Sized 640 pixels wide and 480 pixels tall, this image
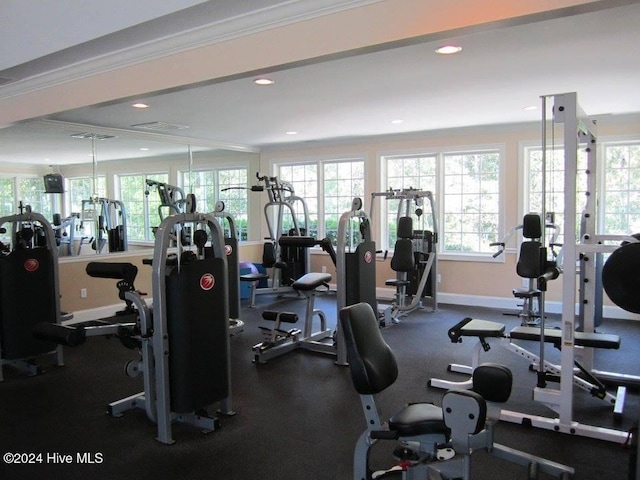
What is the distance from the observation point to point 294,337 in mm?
4582

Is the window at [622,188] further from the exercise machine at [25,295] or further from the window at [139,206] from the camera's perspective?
the exercise machine at [25,295]

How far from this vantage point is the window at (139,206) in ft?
21.5

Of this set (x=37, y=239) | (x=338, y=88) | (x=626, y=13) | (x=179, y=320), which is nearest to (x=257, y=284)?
(x=37, y=239)

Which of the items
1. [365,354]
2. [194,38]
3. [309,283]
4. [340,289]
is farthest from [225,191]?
[365,354]

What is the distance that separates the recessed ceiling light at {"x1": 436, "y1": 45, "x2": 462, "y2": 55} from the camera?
3066 millimetres

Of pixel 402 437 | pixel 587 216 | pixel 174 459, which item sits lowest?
pixel 174 459

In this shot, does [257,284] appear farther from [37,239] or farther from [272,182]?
[37,239]

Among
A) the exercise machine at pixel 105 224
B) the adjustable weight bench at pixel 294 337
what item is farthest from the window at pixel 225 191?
the adjustable weight bench at pixel 294 337

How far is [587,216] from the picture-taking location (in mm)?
3398

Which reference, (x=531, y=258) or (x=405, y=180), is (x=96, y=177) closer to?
(x=405, y=180)

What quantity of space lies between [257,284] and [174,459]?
475 centimetres

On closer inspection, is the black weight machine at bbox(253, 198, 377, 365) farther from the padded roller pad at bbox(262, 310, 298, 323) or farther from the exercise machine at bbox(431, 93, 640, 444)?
the exercise machine at bbox(431, 93, 640, 444)

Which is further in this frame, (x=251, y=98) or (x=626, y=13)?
(x=251, y=98)

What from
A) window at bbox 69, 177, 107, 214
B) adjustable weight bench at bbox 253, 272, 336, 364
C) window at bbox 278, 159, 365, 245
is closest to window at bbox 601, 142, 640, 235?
window at bbox 278, 159, 365, 245
